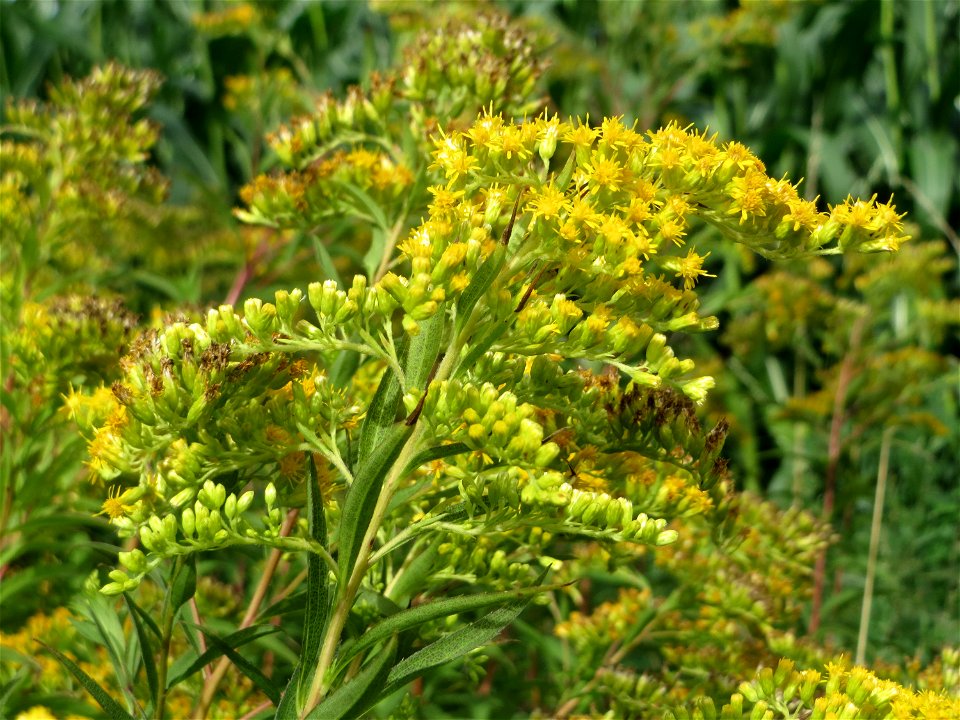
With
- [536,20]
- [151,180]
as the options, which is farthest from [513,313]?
[536,20]

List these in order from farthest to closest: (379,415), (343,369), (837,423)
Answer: (837,423)
(343,369)
(379,415)

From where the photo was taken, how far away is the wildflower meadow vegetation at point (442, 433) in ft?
3.31

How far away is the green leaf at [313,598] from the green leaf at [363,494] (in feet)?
0.12

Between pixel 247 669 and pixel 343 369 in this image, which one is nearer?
pixel 247 669

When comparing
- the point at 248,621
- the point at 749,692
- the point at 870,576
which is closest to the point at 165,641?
the point at 248,621

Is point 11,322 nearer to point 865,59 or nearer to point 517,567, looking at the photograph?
point 517,567

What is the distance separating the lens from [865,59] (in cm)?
521

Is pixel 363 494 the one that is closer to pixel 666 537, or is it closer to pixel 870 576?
pixel 666 537

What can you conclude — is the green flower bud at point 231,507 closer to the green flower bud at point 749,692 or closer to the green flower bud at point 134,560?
the green flower bud at point 134,560

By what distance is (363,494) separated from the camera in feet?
3.14

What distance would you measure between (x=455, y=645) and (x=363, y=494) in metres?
0.18

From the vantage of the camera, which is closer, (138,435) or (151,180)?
(138,435)

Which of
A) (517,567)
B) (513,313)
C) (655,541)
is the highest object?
(513,313)

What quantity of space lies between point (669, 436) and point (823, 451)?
7.66 ft
